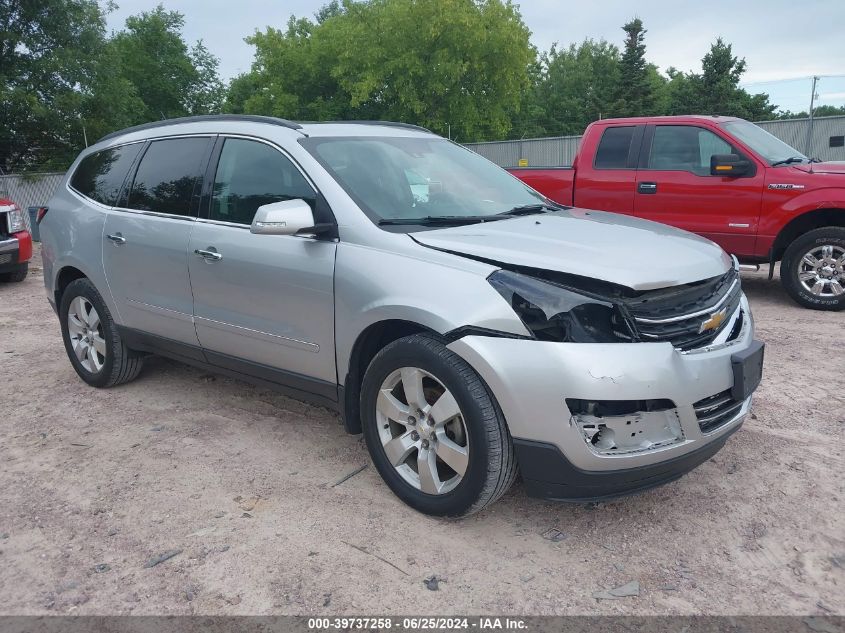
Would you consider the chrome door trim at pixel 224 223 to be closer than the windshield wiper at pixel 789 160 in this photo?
Yes

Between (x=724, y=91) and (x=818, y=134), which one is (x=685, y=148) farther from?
(x=724, y=91)

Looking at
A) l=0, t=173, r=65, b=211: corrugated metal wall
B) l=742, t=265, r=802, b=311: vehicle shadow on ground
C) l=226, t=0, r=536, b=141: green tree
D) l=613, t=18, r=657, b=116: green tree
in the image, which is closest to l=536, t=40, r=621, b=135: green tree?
l=613, t=18, r=657, b=116: green tree

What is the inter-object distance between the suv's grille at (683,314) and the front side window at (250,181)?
67.7 inches

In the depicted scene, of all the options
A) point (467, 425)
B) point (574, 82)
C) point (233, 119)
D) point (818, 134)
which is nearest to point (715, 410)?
point (467, 425)

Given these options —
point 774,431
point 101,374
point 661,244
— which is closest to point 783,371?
point 774,431

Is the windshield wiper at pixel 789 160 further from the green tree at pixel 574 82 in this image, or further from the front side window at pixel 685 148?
the green tree at pixel 574 82

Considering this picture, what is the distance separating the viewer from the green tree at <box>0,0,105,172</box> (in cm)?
2261

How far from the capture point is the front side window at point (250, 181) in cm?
358

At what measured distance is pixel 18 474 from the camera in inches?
144

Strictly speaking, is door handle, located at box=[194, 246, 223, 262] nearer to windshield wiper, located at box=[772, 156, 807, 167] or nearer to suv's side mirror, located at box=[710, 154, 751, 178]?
suv's side mirror, located at box=[710, 154, 751, 178]

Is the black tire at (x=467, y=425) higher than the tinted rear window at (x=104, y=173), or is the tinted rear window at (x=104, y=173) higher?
the tinted rear window at (x=104, y=173)

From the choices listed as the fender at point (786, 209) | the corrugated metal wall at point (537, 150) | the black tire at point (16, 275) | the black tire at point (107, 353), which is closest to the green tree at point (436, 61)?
the corrugated metal wall at point (537, 150)

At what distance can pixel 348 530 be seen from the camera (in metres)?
3.01

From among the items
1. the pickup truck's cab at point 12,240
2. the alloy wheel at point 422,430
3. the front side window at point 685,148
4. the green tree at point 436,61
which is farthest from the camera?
the green tree at point 436,61
